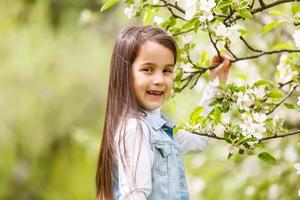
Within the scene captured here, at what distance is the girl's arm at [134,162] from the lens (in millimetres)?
2293

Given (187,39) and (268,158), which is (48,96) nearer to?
(187,39)

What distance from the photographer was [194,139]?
9.00 feet

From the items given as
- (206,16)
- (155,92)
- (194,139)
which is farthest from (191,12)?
(194,139)

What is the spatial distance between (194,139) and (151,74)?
401 millimetres

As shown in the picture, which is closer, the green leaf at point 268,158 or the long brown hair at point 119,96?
the green leaf at point 268,158

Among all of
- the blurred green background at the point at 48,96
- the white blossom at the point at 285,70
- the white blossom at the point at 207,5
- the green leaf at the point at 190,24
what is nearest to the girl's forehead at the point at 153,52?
the green leaf at the point at 190,24

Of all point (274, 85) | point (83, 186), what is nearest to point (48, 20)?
point (83, 186)

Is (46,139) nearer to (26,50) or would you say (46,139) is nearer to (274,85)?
(26,50)

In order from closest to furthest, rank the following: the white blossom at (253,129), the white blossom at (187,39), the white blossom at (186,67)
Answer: the white blossom at (253,129)
the white blossom at (187,39)
the white blossom at (186,67)

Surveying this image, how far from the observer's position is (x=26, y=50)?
33.5ft

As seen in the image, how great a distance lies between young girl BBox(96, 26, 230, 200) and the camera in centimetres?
237

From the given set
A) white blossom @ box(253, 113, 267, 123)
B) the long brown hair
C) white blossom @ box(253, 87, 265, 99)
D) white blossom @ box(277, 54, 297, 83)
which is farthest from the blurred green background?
white blossom @ box(253, 113, 267, 123)

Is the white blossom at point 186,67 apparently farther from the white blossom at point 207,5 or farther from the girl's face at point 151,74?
the white blossom at point 207,5

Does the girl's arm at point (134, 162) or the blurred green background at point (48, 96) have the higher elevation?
the girl's arm at point (134, 162)
